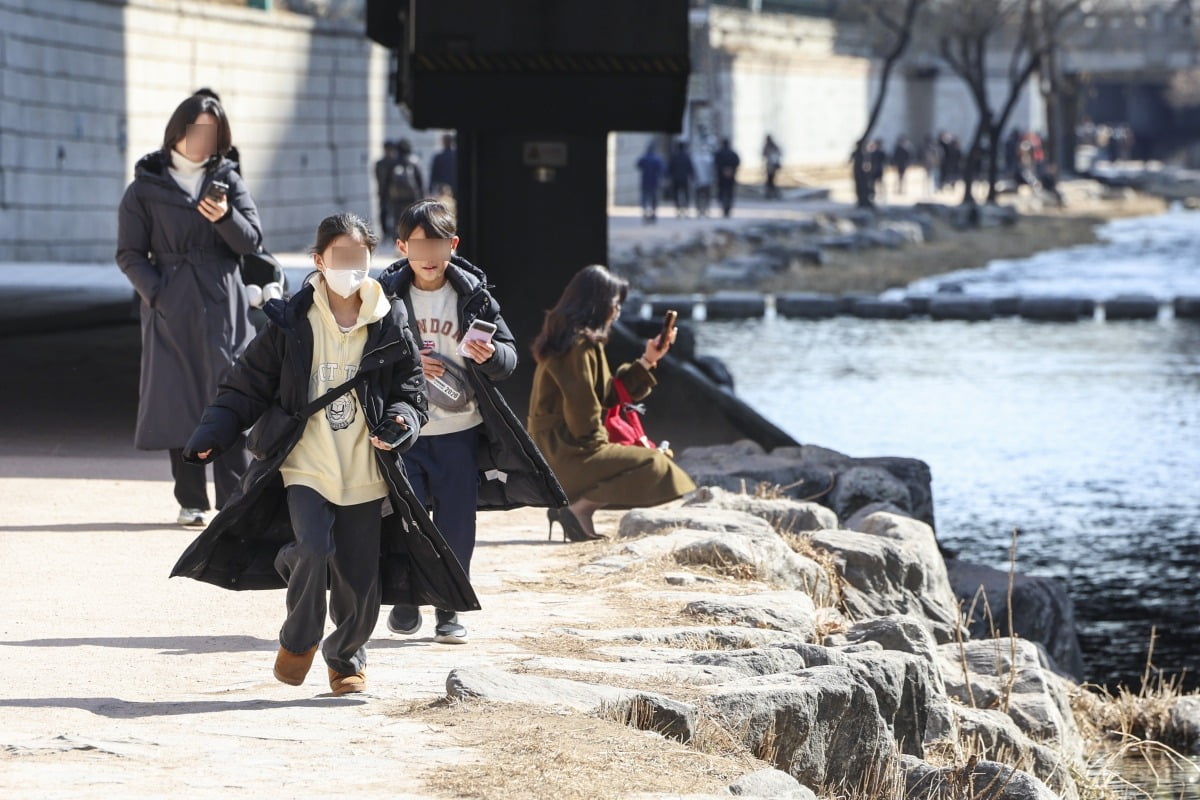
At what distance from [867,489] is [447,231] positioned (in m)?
5.94

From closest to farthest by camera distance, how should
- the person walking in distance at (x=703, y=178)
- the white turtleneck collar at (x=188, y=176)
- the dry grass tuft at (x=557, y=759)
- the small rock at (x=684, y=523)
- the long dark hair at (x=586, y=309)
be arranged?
the dry grass tuft at (x=557, y=759) → the white turtleneck collar at (x=188, y=176) → the long dark hair at (x=586, y=309) → the small rock at (x=684, y=523) → the person walking in distance at (x=703, y=178)

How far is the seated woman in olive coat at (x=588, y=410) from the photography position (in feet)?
29.8

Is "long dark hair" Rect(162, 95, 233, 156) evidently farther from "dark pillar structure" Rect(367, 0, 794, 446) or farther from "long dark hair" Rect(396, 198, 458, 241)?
"dark pillar structure" Rect(367, 0, 794, 446)

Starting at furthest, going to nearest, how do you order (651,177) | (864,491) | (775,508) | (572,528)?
1. (651,177)
2. (864,491)
3. (775,508)
4. (572,528)

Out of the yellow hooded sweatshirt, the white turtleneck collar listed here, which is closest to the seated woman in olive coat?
the white turtleneck collar

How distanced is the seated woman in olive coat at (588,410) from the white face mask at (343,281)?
3.07m

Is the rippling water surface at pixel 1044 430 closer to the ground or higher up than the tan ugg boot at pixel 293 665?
closer to the ground

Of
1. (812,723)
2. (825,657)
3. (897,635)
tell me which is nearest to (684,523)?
(897,635)

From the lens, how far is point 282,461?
19.6ft

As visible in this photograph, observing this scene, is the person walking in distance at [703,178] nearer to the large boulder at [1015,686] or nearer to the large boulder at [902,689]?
the large boulder at [1015,686]

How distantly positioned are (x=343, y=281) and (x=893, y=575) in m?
4.38

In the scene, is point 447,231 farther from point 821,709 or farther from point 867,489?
point 867,489

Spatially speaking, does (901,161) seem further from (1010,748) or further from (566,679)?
(566,679)

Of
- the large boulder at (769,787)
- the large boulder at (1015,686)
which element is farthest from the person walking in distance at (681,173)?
the large boulder at (769,787)
